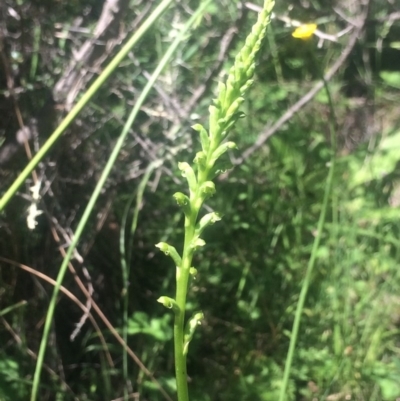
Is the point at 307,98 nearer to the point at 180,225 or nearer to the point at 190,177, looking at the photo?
the point at 180,225

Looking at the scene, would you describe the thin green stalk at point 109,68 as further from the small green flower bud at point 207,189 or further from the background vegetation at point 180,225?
the background vegetation at point 180,225

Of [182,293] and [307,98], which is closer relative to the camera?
[182,293]

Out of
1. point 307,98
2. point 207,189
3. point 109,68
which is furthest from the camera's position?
point 307,98

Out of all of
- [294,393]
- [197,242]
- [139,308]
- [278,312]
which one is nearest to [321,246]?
[278,312]

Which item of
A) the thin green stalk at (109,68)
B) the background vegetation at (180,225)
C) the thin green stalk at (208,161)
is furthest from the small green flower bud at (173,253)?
the background vegetation at (180,225)

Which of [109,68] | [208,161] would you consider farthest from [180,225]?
[208,161]

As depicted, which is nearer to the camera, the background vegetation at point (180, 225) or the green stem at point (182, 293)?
the green stem at point (182, 293)

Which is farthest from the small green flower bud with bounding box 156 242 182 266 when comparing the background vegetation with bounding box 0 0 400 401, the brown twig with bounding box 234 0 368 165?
the brown twig with bounding box 234 0 368 165

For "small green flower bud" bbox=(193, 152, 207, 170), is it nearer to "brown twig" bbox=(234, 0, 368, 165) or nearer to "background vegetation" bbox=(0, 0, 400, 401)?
"background vegetation" bbox=(0, 0, 400, 401)

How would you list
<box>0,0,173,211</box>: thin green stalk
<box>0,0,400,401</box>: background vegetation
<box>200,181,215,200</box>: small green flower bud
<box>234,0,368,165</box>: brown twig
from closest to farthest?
<box>200,181,215,200</box>: small green flower bud < <box>0,0,173,211</box>: thin green stalk < <box>0,0,400,401</box>: background vegetation < <box>234,0,368,165</box>: brown twig
